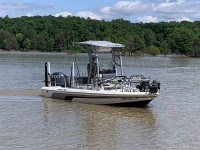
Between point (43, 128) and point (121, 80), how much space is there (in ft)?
20.4

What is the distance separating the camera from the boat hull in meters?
19.5

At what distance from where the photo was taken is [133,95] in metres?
19.4

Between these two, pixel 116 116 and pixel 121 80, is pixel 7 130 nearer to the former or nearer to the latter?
pixel 116 116

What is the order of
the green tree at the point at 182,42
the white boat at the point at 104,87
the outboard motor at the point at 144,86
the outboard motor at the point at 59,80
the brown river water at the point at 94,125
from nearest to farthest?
1. the brown river water at the point at 94,125
2. the outboard motor at the point at 144,86
3. the white boat at the point at 104,87
4. the outboard motor at the point at 59,80
5. the green tree at the point at 182,42

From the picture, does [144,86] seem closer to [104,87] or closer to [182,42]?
[104,87]

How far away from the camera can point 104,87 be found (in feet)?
67.7

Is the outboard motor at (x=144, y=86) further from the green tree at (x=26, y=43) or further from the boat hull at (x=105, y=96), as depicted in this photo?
the green tree at (x=26, y=43)

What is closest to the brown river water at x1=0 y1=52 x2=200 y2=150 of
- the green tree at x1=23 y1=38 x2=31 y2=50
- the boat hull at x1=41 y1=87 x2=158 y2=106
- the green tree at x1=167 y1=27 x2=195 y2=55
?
the boat hull at x1=41 y1=87 x2=158 y2=106

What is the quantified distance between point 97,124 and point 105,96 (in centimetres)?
404

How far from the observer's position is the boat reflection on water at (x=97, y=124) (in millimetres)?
13633

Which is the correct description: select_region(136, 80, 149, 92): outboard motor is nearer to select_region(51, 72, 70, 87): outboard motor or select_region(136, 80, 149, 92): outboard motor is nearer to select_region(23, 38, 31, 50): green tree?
select_region(51, 72, 70, 87): outboard motor

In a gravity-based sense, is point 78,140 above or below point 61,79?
below

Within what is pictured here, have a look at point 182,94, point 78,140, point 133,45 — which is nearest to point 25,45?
point 133,45

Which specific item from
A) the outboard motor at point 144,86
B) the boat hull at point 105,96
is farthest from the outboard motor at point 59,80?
the outboard motor at point 144,86
